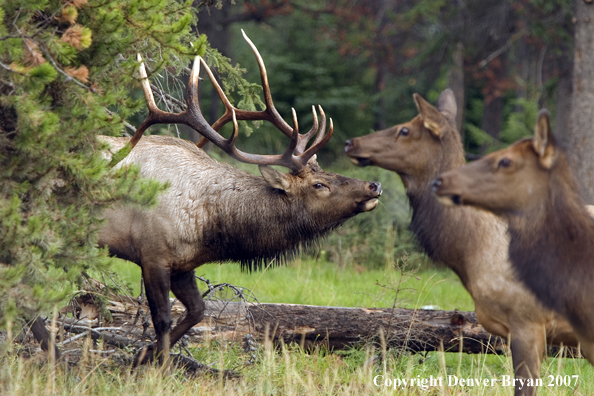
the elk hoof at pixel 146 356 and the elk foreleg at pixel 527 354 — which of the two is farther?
the elk hoof at pixel 146 356

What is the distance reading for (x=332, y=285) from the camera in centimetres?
827

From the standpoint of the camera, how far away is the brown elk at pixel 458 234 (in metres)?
4.54

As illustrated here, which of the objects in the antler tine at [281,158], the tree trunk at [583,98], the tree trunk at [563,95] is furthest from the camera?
the tree trunk at [563,95]

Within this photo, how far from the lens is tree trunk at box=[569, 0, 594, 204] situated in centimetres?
923

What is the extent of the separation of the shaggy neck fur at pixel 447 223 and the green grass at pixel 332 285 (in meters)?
2.37

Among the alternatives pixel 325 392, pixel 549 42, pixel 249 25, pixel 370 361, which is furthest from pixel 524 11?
pixel 249 25

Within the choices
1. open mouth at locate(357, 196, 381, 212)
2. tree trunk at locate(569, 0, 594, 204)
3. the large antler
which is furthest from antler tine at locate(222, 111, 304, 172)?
tree trunk at locate(569, 0, 594, 204)

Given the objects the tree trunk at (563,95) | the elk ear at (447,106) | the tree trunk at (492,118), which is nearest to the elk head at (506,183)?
the elk ear at (447,106)

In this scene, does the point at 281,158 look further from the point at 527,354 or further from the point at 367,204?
the point at 527,354

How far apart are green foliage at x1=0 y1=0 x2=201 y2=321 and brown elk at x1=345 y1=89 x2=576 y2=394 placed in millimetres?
1570

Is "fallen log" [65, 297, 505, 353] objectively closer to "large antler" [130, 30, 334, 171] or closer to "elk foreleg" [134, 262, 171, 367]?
"elk foreleg" [134, 262, 171, 367]

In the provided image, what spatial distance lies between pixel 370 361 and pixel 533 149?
7.87 ft

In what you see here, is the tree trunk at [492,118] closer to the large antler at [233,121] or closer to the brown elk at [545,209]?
the large antler at [233,121]

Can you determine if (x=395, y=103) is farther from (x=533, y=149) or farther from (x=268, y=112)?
(x=533, y=149)
